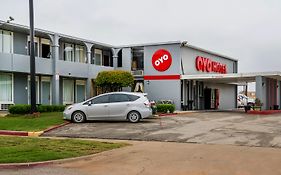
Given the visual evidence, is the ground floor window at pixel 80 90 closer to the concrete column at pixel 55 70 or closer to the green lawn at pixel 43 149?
the concrete column at pixel 55 70

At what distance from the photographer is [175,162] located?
9.61m

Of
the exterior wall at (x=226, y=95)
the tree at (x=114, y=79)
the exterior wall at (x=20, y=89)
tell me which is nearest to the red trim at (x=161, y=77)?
the tree at (x=114, y=79)

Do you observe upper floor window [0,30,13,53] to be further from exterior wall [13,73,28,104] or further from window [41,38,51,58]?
window [41,38,51,58]

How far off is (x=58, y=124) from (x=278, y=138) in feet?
32.4

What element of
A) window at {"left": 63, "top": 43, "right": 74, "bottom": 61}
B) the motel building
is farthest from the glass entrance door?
window at {"left": 63, "top": 43, "right": 74, "bottom": 61}

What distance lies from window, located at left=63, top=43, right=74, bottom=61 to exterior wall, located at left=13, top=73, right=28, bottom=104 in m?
4.78

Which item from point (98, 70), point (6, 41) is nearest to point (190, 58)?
point (98, 70)

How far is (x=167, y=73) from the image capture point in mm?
33625

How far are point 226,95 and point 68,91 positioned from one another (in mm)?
20828

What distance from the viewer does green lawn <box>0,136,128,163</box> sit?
9789 millimetres

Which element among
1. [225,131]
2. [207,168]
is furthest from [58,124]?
[207,168]

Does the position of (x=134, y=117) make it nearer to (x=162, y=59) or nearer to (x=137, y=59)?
(x=162, y=59)

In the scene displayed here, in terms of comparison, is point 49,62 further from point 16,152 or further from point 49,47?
point 16,152

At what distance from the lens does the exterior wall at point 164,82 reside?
3319cm
